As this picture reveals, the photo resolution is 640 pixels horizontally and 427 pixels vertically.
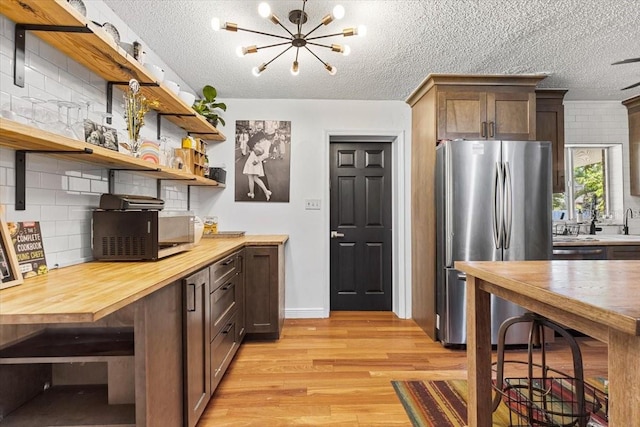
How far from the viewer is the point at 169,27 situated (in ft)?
7.52

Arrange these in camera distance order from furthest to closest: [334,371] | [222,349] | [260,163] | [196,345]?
[260,163]
[334,371]
[222,349]
[196,345]

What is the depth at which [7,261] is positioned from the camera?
1.22 meters

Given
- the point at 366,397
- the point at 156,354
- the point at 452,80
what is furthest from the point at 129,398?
the point at 452,80

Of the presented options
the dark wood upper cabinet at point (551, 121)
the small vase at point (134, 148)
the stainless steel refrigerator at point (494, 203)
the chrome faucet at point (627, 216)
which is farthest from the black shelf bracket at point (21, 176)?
the chrome faucet at point (627, 216)

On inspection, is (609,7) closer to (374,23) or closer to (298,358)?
(374,23)

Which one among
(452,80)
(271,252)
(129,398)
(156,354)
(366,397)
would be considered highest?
(452,80)

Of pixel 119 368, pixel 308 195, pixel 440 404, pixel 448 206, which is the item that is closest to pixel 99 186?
pixel 119 368

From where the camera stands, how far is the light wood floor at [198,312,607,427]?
1.92 metres

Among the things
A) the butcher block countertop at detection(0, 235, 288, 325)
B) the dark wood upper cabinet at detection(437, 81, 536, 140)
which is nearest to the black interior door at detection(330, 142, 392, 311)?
the dark wood upper cabinet at detection(437, 81, 536, 140)

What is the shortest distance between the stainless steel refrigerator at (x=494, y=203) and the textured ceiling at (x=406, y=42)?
2.35 feet

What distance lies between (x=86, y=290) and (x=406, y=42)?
2494 millimetres

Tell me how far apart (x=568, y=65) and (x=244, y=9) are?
8.88 feet

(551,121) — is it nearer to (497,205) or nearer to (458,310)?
(497,205)

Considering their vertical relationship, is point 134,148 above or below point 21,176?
above
